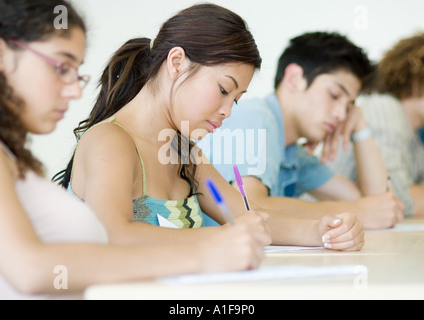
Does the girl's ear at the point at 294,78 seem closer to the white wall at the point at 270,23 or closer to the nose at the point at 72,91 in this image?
the white wall at the point at 270,23

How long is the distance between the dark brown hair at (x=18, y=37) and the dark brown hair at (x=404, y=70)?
2.14m

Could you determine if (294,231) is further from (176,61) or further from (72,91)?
(72,91)

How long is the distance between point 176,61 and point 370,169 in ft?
3.84

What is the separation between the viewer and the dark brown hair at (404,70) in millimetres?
2682

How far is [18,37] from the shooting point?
29.7 inches

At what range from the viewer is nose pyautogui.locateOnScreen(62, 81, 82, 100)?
803mm

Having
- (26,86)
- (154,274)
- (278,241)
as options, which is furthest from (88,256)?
(278,241)

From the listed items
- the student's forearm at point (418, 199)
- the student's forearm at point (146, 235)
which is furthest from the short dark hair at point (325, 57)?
the student's forearm at point (146, 235)

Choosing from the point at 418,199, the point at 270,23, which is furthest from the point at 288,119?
the point at 270,23

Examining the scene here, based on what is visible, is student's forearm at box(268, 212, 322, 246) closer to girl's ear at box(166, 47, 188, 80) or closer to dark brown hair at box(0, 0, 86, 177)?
girl's ear at box(166, 47, 188, 80)

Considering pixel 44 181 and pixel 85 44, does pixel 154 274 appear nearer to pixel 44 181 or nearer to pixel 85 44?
pixel 44 181

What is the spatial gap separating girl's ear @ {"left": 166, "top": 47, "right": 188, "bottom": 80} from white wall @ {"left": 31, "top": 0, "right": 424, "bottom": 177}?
1.81 metres

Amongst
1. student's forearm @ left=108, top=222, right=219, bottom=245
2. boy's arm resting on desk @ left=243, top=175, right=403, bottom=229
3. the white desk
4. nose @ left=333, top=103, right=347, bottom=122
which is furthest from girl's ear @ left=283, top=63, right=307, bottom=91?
the white desk

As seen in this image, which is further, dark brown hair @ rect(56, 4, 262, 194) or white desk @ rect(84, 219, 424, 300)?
dark brown hair @ rect(56, 4, 262, 194)
